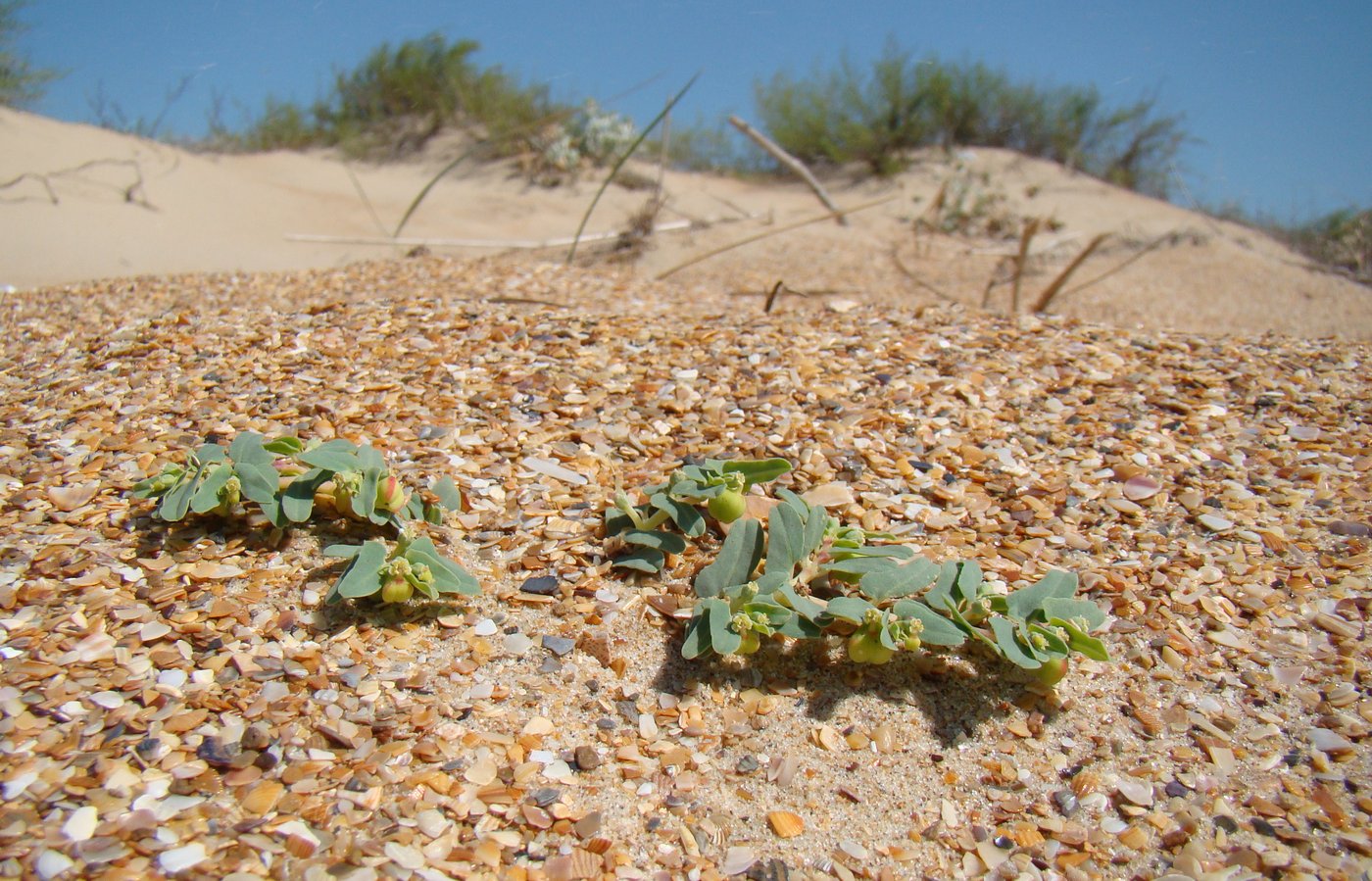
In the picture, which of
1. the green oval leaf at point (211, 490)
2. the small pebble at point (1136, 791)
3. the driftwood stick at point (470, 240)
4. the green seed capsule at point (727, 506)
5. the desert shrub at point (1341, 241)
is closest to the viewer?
the small pebble at point (1136, 791)

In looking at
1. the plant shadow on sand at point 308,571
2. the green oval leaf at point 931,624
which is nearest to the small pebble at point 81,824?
the plant shadow on sand at point 308,571

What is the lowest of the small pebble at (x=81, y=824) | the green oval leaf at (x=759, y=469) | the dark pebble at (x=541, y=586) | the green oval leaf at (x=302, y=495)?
the small pebble at (x=81, y=824)

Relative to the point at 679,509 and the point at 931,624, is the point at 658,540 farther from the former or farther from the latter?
the point at 931,624

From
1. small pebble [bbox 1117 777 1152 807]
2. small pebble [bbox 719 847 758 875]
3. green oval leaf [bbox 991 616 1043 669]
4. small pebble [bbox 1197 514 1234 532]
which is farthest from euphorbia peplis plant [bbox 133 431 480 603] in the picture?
small pebble [bbox 1197 514 1234 532]

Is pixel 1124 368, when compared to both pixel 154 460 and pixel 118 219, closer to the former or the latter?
pixel 154 460

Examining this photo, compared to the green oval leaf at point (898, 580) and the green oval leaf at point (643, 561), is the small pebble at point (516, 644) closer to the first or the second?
the green oval leaf at point (643, 561)

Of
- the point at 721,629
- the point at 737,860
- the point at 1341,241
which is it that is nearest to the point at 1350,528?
the point at 721,629
